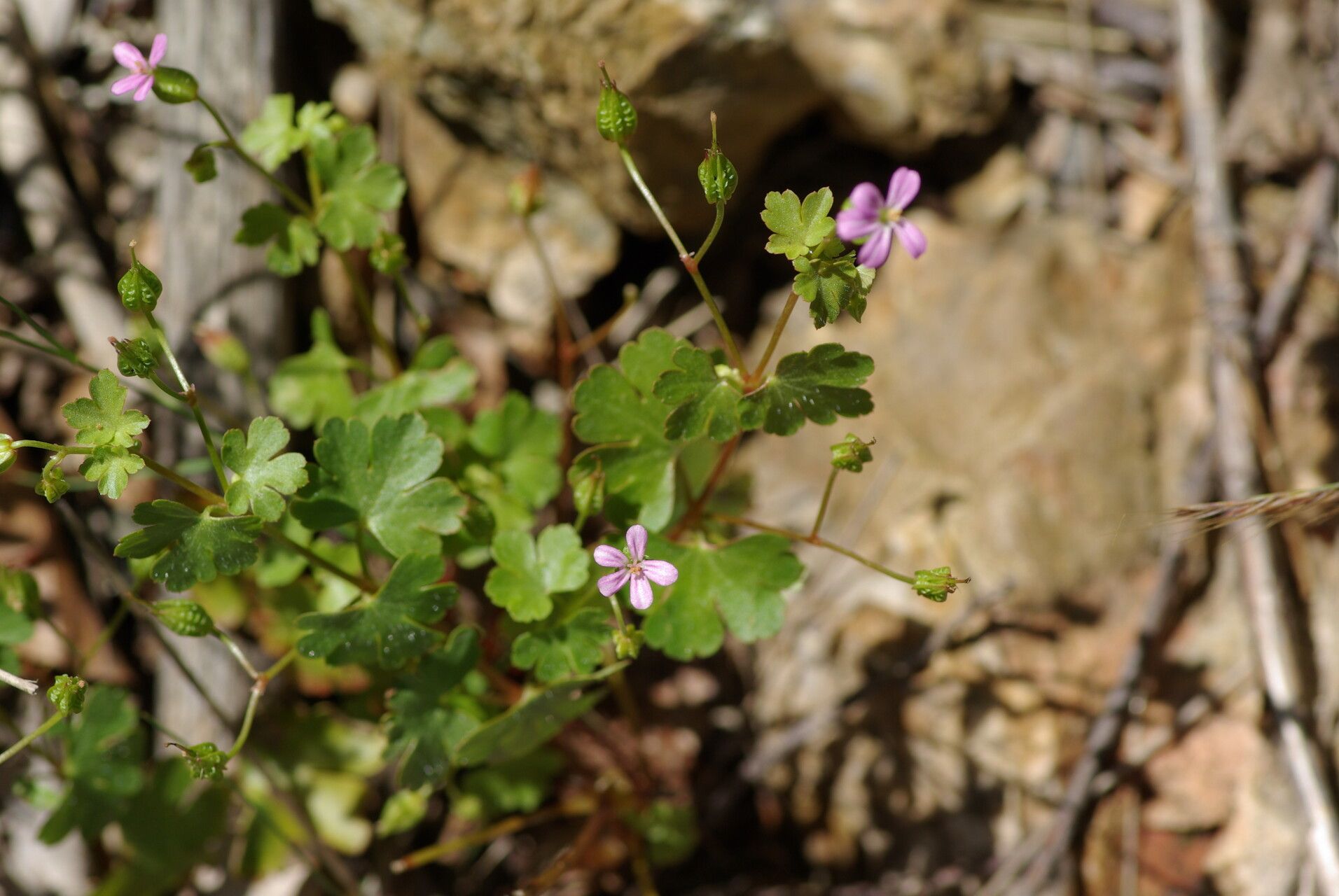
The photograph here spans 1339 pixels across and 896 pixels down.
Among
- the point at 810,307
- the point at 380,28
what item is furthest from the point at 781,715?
the point at 380,28

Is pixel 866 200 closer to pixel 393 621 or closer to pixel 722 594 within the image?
pixel 722 594

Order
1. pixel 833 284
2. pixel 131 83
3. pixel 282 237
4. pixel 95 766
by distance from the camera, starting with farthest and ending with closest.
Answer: pixel 95 766
pixel 282 237
pixel 131 83
pixel 833 284

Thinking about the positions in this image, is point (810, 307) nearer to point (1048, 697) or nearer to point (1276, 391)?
point (1048, 697)

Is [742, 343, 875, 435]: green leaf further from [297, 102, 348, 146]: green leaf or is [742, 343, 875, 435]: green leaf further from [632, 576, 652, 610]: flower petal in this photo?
[297, 102, 348, 146]: green leaf

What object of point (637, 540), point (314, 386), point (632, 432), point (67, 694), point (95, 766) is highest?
point (314, 386)

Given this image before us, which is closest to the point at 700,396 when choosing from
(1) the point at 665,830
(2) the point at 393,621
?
(2) the point at 393,621

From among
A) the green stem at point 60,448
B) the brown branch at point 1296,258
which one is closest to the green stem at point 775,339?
the green stem at point 60,448

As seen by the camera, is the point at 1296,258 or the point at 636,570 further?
the point at 1296,258
